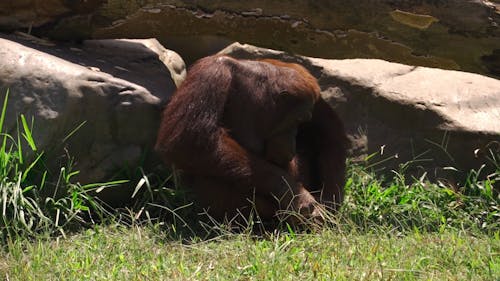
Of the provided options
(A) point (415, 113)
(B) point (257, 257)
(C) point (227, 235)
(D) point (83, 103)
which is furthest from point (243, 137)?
(A) point (415, 113)

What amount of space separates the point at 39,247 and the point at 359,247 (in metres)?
1.55

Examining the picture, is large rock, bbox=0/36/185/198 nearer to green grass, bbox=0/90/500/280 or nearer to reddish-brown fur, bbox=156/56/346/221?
green grass, bbox=0/90/500/280

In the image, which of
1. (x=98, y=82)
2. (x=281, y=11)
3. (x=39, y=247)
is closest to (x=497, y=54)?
(x=281, y=11)

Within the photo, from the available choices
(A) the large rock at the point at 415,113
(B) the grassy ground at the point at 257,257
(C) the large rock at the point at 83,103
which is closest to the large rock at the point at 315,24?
(C) the large rock at the point at 83,103

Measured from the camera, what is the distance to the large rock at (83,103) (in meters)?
4.97

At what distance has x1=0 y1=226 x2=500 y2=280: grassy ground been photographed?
3.94m

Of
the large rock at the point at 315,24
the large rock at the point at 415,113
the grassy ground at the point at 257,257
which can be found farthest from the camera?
the large rock at the point at 415,113

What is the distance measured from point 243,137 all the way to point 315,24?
0.82 m

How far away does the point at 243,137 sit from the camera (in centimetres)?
511

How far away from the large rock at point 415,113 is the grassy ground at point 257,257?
1.06 m

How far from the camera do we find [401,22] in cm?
514

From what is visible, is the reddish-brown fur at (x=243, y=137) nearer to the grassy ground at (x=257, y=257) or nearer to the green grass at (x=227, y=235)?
the green grass at (x=227, y=235)

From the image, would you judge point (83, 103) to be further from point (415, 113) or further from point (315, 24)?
point (415, 113)

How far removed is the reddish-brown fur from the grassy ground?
0.30 metres
